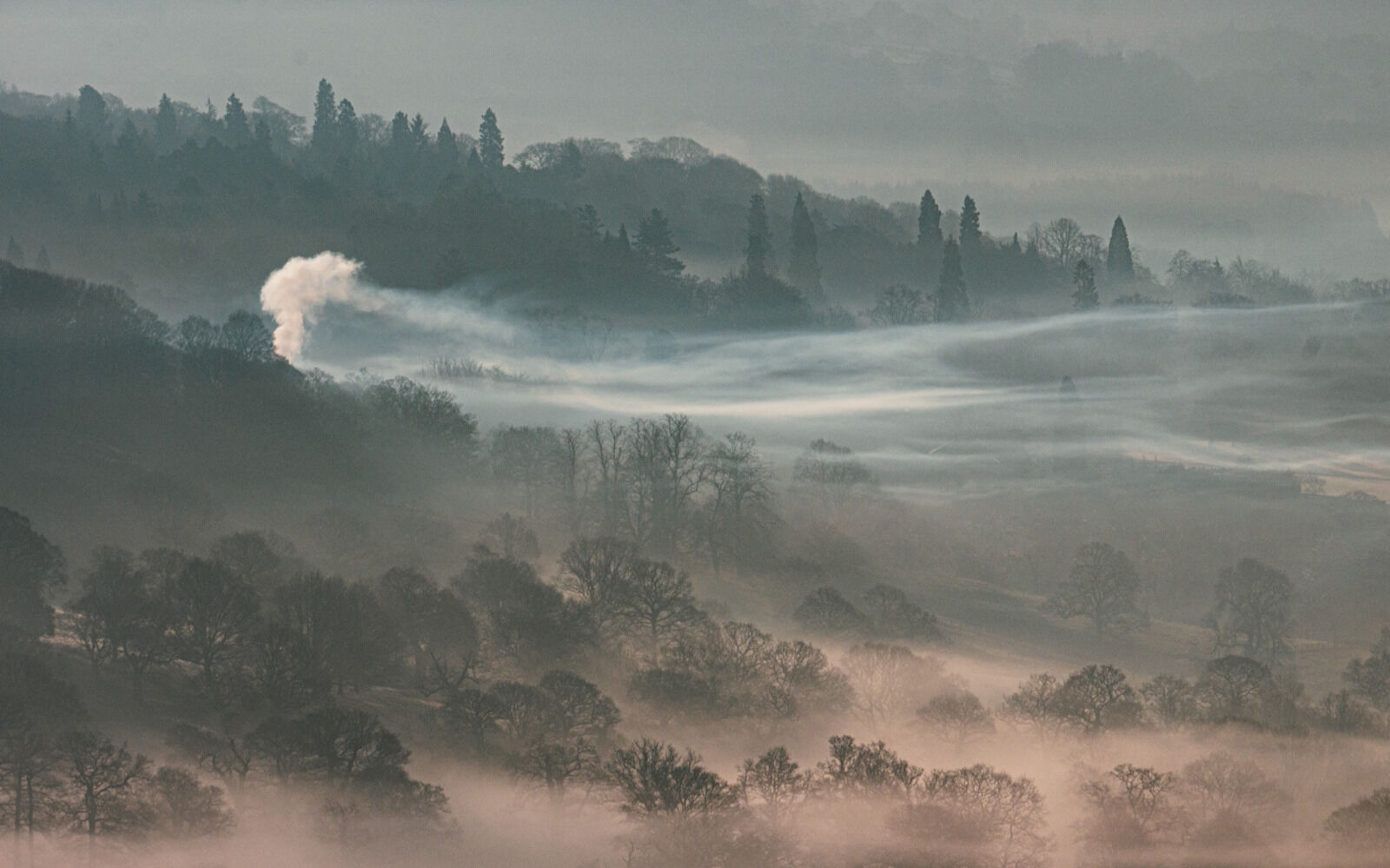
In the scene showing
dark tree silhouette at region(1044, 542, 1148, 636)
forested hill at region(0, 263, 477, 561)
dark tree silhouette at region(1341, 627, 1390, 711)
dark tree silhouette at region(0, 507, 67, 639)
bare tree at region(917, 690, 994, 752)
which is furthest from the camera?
forested hill at region(0, 263, 477, 561)

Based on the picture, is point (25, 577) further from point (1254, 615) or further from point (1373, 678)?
point (1254, 615)

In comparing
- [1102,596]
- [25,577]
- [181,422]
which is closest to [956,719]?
[1102,596]

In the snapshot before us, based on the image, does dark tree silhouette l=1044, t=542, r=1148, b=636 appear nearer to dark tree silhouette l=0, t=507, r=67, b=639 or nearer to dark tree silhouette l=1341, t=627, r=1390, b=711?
dark tree silhouette l=1341, t=627, r=1390, b=711

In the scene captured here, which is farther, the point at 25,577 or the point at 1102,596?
the point at 1102,596

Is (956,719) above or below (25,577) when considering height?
below

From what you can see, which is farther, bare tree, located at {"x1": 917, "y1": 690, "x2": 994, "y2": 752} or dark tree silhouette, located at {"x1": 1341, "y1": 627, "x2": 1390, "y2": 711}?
dark tree silhouette, located at {"x1": 1341, "y1": 627, "x2": 1390, "y2": 711}

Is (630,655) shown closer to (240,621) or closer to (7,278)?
(240,621)

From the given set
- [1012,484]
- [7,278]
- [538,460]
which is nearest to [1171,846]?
[538,460]

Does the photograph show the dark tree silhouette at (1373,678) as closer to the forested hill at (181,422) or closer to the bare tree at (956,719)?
the bare tree at (956,719)

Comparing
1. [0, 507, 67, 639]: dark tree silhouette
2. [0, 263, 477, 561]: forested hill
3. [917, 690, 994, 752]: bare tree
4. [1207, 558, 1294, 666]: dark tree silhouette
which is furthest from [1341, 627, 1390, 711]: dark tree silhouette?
[0, 507, 67, 639]: dark tree silhouette

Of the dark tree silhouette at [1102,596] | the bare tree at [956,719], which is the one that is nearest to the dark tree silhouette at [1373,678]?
the dark tree silhouette at [1102,596]

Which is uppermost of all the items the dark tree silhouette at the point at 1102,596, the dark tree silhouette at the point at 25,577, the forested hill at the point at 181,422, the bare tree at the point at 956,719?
the forested hill at the point at 181,422

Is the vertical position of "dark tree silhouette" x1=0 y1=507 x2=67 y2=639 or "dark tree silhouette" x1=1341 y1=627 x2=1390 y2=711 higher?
"dark tree silhouette" x1=0 y1=507 x2=67 y2=639
